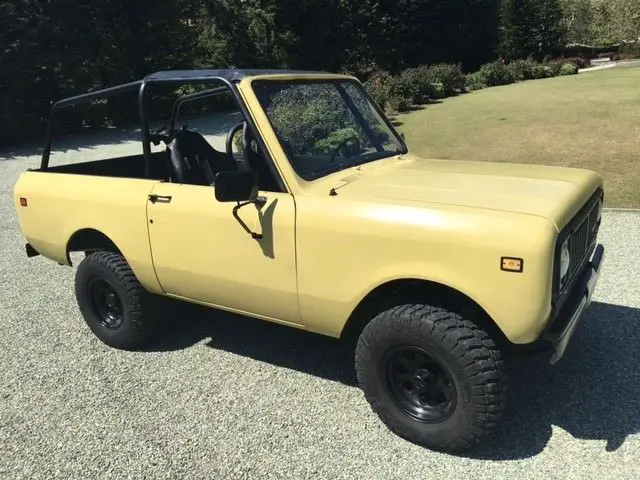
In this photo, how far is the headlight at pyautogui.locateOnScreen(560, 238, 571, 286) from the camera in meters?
2.62

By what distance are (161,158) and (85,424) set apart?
2.01 metres

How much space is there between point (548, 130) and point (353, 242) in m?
12.0

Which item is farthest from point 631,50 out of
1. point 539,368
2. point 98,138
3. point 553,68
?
point 539,368

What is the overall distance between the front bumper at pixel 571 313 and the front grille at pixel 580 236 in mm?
64

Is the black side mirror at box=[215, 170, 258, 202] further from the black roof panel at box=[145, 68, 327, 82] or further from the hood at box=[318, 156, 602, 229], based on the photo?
the black roof panel at box=[145, 68, 327, 82]

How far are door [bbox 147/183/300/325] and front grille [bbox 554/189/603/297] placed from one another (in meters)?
1.33

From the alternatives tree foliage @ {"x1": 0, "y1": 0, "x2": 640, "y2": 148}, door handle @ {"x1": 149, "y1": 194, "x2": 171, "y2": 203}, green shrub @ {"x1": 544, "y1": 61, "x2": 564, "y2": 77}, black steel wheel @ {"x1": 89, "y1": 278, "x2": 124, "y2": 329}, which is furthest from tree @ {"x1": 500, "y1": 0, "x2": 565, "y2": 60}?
door handle @ {"x1": 149, "y1": 194, "x2": 171, "y2": 203}

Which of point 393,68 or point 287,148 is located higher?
point 287,148

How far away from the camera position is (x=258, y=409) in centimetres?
335

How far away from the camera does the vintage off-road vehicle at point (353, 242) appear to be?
258cm

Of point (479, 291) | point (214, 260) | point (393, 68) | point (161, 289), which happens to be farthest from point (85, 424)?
point (393, 68)

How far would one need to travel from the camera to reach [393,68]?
3334cm

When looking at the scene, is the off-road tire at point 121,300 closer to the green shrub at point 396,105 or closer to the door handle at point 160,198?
the door handle at point 160,198

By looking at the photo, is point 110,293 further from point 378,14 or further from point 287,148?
point 378,14
